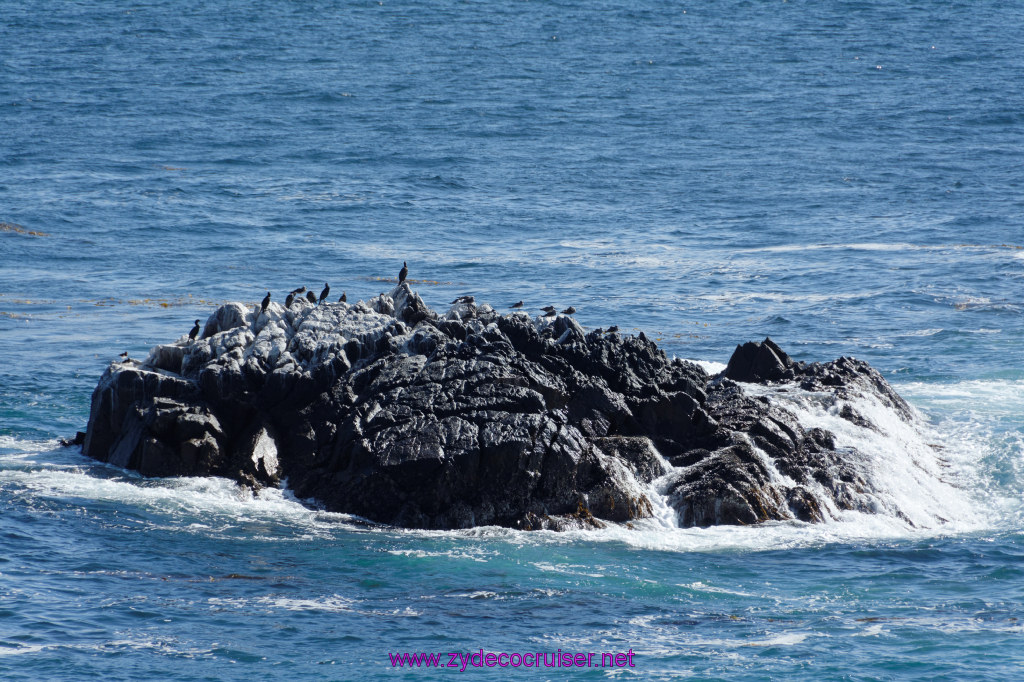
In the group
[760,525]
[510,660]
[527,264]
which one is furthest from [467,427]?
[527,264]

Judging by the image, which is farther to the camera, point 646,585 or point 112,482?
point 112,482

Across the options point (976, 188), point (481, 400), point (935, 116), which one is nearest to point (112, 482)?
point (481, 400)

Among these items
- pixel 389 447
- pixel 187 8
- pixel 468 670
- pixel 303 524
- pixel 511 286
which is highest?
pixel 187 8

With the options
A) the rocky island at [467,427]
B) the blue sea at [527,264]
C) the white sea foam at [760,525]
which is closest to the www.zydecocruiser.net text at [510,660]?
the blue sea at [527,264]

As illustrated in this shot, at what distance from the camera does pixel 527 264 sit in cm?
5309

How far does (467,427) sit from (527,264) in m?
29.7

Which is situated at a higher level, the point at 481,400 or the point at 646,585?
the point at 481,400

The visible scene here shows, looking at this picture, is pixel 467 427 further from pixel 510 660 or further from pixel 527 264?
pixel 527 264

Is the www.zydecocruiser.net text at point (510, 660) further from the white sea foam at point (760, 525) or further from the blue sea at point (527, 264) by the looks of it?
the white sea foam at point (760, 525)

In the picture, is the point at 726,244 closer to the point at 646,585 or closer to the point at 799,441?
the point at 799,441

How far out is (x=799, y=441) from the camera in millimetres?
26125

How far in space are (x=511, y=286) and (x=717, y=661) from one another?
106 ft

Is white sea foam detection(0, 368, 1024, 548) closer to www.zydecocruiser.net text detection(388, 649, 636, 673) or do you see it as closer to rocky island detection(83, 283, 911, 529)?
rocky island detection(83, 283, 911, 529)

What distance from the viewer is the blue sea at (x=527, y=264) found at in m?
18.6
